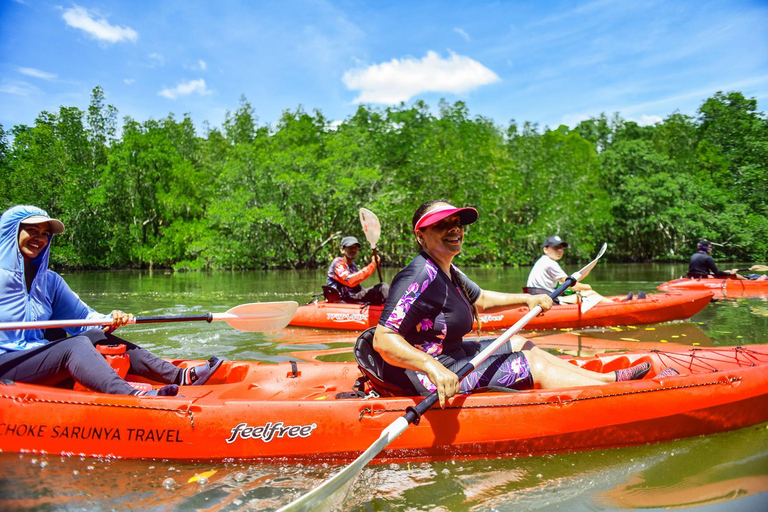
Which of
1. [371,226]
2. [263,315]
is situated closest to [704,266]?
[371,226]

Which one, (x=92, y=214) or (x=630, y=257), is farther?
(x=630, y=257)

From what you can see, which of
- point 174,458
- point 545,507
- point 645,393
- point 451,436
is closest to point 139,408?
point 174,458

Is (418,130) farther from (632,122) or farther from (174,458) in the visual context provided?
(174,458)

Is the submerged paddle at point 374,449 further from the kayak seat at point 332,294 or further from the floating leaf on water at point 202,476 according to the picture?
the kayak seat at point 332,294

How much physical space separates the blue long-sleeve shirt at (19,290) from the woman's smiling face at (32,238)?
0.04m

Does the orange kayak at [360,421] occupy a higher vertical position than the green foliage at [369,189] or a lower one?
lower

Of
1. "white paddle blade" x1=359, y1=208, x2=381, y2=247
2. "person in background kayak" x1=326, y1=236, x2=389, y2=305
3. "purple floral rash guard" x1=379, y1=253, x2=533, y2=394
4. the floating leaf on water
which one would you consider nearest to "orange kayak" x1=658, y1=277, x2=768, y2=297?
"person in background kayak" x1=326, y1=236, x2=389, y2=305

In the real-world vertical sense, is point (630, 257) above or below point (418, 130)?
below

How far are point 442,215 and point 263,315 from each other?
263cm

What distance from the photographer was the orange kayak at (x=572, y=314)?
307 inches

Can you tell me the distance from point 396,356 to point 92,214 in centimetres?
3386

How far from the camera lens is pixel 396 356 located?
279 cm

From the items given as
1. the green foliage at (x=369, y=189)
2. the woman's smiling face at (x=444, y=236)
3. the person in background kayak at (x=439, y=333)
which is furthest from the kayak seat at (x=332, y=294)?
the green foliage at (x=369, y=189)

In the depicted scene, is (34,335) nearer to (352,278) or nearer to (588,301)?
(352,278)
